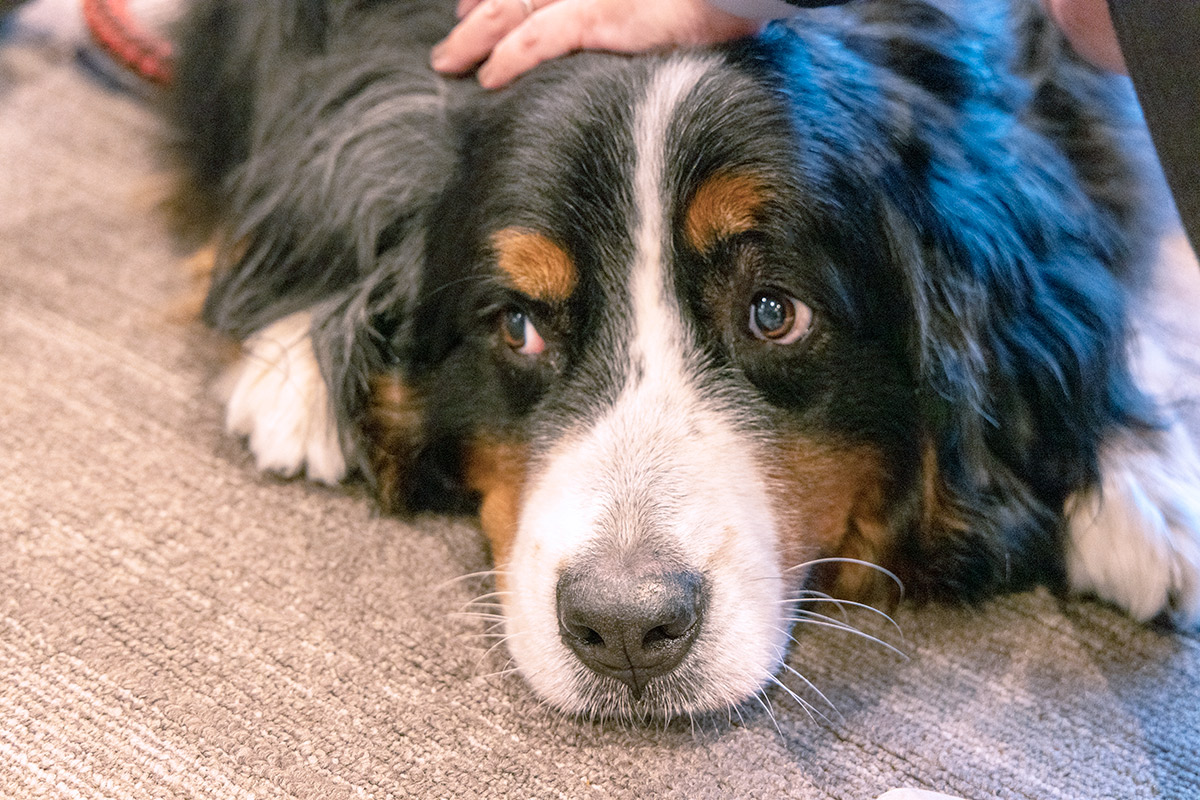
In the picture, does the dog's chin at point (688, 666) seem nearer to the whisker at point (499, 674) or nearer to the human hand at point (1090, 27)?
the whisker at point (499, 674)

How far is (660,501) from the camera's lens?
4.88 ft

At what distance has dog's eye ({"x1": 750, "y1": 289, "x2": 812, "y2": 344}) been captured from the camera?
5.22 ft

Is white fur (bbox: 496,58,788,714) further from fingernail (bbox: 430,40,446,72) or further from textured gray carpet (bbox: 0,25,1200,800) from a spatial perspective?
fingernail (bbox: 430,40,446,72)

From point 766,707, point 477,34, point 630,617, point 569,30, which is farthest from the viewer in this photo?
point 477,34

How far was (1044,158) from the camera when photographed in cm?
180

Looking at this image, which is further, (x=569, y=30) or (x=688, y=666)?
(x=569, y=30)

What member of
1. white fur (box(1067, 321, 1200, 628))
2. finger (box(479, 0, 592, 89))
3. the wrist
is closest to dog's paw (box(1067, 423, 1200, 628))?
white fur (box(1067, 321, 1200, 628))

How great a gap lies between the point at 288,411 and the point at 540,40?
82 cm

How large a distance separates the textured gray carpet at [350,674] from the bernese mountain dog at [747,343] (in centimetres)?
8

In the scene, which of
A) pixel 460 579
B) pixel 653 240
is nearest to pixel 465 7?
pixel 653 240

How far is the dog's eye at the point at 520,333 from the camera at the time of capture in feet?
5.64

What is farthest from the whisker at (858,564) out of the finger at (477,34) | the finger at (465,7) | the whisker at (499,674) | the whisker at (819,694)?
the finger at (465,7)

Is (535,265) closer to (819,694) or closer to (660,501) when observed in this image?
(660,501)

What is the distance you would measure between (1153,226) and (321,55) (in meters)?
1.73
